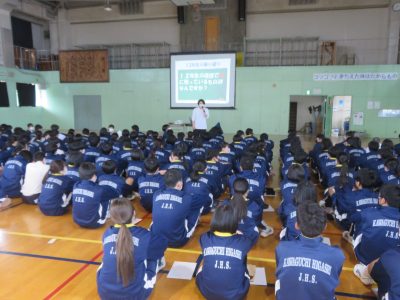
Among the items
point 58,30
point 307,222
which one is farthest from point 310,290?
point 58,30

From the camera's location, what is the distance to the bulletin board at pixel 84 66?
15.6 metres

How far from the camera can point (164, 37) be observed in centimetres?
1761

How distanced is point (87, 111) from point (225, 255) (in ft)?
51.7

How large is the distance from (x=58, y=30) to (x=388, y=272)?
2008 cm

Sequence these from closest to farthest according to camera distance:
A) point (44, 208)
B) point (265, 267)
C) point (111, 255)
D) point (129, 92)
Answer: point (111, 255)
point (265, 267)
point (44, 208)
point (129, 92)

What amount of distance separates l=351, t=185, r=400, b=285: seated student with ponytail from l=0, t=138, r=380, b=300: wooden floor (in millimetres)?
277

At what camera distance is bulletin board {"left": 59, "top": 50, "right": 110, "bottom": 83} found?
1560cm

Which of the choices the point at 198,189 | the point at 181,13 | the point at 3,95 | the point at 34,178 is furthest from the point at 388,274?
the point at 181,13

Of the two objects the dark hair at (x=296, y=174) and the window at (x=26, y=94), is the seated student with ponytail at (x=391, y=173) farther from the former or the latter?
the window at (x=26, y=94)

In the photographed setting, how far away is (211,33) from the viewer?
661 inches

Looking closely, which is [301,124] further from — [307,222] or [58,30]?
[307,222]

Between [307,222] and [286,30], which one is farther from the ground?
[286,30]

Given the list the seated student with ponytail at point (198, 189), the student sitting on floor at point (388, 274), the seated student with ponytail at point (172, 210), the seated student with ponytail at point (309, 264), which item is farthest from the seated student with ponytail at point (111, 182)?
the student sitting on floor at point (388, 274)

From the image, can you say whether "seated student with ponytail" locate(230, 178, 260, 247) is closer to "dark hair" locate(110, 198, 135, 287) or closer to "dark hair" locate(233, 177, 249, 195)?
"dark hair" locate(233, 177, 249, 195)
